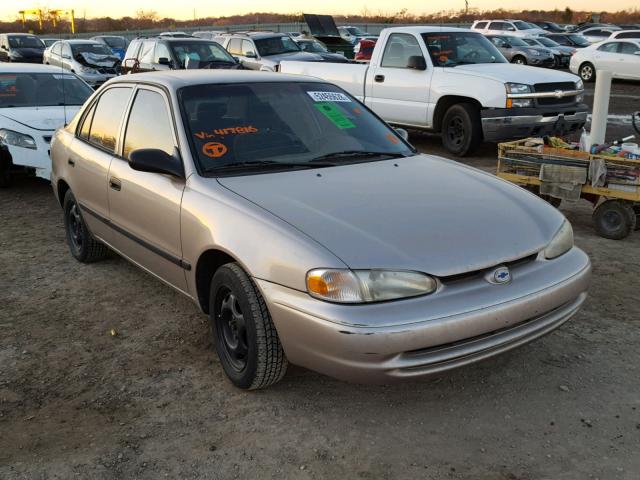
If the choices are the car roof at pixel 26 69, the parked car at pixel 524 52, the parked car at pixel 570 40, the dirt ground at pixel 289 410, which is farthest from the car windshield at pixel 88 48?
Result: the parked car at pixel 570 40

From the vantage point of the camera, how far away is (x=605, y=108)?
6434 millimetres

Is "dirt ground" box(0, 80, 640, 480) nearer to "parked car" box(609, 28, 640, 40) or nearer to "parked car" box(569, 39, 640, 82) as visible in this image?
"parked car" box(569, 39, 640, 82)

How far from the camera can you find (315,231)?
9.96 feet

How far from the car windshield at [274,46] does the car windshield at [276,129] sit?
1193cm

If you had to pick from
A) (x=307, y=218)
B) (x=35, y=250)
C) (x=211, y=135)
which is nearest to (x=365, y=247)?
(x=307, y=218)

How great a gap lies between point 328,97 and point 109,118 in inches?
61.5

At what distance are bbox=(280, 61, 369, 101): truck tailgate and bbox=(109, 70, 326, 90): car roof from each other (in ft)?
20.1

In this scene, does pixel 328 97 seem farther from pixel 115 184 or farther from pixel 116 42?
pixel 116 42

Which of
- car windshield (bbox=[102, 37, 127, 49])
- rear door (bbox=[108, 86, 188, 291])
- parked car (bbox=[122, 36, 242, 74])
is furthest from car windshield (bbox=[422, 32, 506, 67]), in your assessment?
car windshield (bbox=[102, 37, 127, 49])

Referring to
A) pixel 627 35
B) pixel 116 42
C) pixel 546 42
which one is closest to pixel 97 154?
pixel 627 35

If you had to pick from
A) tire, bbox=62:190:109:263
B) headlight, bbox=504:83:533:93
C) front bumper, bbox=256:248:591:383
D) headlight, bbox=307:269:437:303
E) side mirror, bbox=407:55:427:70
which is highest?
side mirror, bbox=407:55:427:70

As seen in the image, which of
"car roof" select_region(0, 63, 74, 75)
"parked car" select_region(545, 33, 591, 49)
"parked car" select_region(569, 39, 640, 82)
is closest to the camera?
"car roof" select_region(0, 63, 74, 75)

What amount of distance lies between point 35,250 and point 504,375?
4245 mm

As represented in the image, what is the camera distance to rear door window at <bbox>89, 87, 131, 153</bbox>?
15.0 ft
